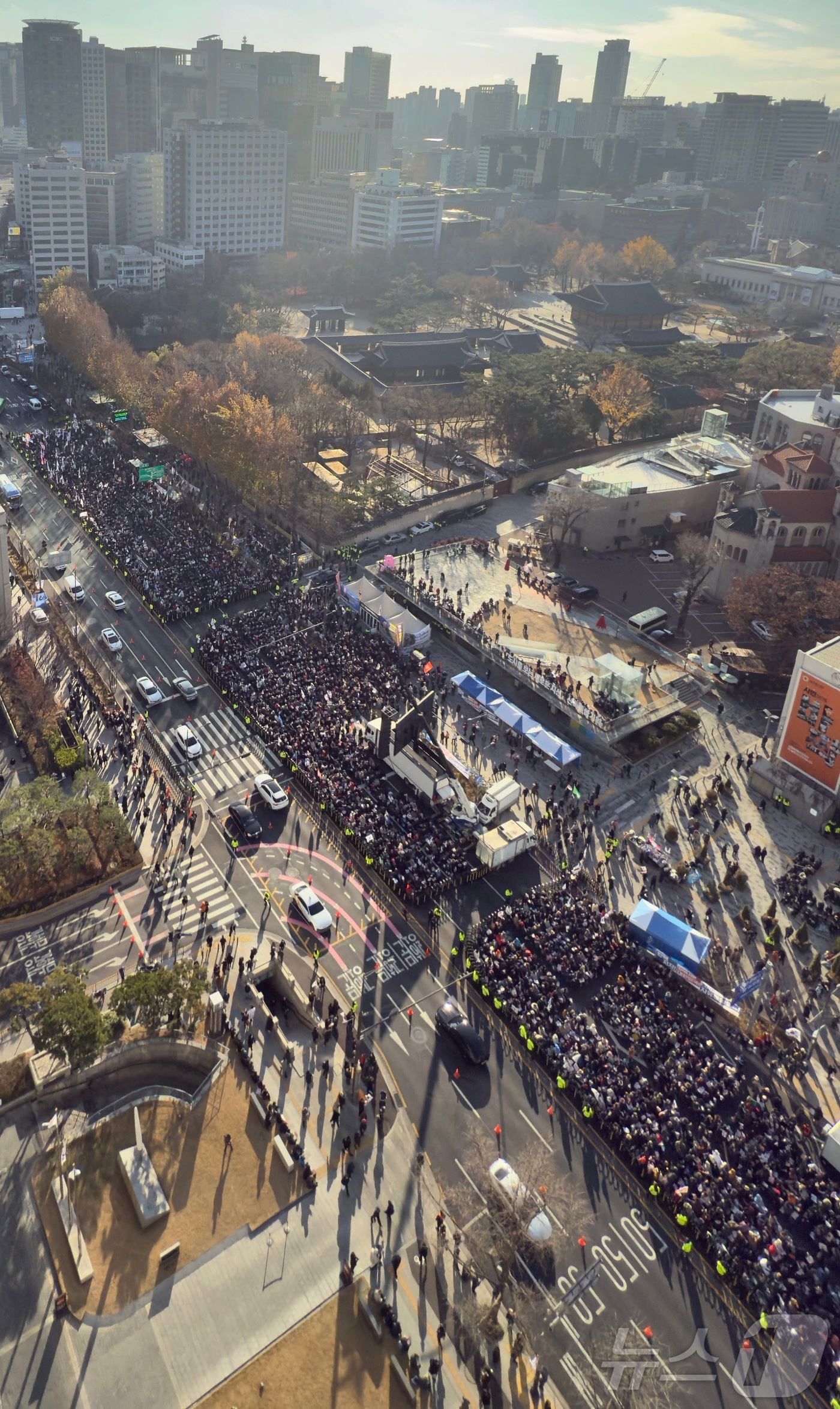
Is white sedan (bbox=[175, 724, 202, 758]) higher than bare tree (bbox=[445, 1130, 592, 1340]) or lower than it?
higher

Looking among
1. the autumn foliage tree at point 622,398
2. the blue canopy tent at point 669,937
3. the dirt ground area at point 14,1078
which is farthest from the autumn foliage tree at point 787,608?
the dirt ground area at point 14,1078

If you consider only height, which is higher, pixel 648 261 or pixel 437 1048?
pixel 648 261

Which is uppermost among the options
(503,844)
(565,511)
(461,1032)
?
(565,511)

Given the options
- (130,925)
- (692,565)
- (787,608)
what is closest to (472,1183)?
(130,925)

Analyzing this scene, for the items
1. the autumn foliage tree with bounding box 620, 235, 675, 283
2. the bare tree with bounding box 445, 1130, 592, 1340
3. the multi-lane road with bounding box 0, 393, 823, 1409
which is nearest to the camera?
the multi-lane road with bounding box 0, 393, 823, 1409

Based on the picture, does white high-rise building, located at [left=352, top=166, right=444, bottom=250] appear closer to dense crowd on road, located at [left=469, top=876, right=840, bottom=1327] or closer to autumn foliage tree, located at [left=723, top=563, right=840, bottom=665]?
autumn foliage tree, located at [left=723, top=563, right=840, bottom=665]

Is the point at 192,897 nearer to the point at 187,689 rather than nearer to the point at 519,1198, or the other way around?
the point at 187,689

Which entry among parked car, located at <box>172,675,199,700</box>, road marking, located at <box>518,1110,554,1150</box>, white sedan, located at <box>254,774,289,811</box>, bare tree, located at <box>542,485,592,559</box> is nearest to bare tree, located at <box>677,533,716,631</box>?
bare tree, located at <box>542,485,592,559</box>

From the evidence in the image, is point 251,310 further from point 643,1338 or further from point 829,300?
point 643,1338
